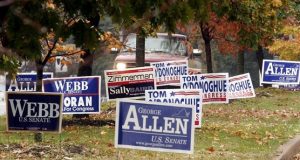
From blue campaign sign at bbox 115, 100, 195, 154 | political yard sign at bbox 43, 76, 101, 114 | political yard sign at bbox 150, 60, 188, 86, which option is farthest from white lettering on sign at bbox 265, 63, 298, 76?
blue campaign sign at bbox 115, 100, 195, 154

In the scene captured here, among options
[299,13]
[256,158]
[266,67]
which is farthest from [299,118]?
[299,13]

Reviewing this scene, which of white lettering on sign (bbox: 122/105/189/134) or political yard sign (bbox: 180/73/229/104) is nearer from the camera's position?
white lettering on sign (bbox: 122/105/189/134)

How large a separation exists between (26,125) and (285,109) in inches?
496

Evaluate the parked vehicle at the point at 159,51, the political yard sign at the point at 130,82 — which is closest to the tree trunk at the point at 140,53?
the parked vehicle at the point at 159,51

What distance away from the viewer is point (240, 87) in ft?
68.5

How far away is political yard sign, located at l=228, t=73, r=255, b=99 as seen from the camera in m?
20.7

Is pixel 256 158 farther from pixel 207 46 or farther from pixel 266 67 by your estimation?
pixel 207 46

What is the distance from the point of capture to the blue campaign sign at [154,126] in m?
9.48

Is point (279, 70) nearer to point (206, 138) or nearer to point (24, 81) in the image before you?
point (206, 138)

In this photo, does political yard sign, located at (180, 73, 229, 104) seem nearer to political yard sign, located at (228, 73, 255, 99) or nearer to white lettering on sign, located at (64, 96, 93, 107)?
white lettering on sign, located at (64, 96, 93, 107)

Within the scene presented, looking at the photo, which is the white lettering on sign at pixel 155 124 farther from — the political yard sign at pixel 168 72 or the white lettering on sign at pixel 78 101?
the political yard sign at pixel 168 72

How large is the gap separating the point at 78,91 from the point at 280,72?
422 inches

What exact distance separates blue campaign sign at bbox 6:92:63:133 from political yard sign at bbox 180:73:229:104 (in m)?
6.18

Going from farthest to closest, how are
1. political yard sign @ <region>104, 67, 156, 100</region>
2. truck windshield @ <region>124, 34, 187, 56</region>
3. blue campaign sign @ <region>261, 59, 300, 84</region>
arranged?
truck windshield @ <region>124, 34, 187, 56</region>
blue campaign sign @ <region>261, 59, 300, 84</region>
political yard sign @ <region>104, 67, 156, 100</region>
